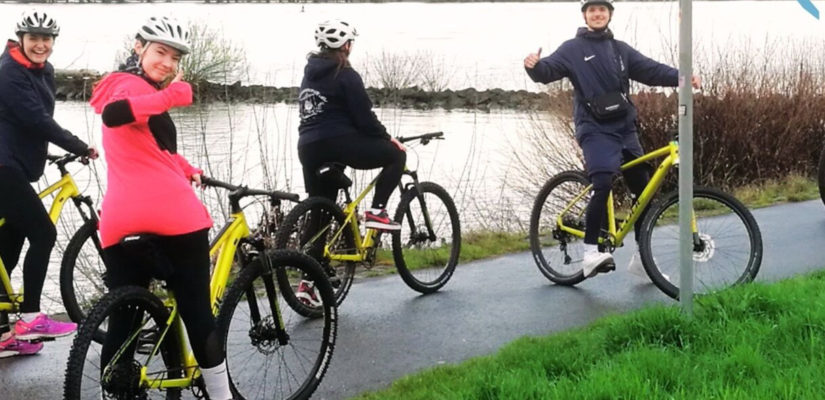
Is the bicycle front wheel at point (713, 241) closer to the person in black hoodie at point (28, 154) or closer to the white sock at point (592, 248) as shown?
the white sock at point (592, 248)

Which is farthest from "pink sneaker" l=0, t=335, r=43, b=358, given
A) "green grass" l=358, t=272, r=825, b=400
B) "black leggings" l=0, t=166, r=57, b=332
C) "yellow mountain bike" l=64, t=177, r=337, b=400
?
"green grass" l=358, t=272, r=825, b=400

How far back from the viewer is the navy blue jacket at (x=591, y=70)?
717 cm

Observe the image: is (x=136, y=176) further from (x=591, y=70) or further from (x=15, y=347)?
(x=591, y=70)

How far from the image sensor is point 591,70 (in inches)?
282

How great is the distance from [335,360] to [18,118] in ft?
7.39

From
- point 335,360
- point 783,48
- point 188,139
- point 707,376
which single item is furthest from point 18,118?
point 188,139

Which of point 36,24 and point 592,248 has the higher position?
point 36,24

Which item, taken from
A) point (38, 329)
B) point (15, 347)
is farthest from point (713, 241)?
point (15, 347)

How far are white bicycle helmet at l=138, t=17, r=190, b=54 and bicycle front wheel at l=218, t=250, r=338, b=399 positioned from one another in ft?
3.73

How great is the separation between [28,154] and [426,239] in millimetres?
2955

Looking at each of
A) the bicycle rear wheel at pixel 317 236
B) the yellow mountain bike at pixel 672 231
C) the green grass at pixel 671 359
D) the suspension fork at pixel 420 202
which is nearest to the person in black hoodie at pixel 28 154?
the bicycle rear wheel at pixel 317 236

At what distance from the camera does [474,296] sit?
7426 mm

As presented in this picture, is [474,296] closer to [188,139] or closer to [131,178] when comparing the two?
[131,178]

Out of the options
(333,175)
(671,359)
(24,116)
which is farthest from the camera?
(333,175)
